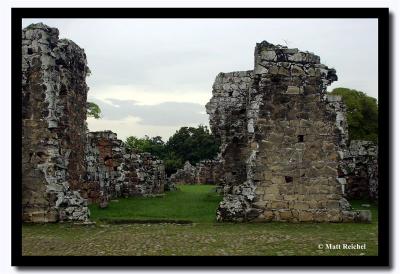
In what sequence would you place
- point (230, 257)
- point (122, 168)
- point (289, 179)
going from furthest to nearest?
point (122, 168), point (289, 179), point (230, 257)

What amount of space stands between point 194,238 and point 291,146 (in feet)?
12.9

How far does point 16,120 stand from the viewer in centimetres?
926

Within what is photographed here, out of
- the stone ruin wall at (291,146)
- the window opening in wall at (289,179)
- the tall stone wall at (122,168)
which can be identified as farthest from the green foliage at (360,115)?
the window opening in wall at (289,179)

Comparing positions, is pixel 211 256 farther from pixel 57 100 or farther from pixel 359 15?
pixel 57 100

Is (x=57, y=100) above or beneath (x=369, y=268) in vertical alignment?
above

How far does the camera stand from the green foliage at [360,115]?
40.5m

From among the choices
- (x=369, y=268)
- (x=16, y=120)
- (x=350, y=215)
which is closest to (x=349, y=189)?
(x=350, y=215)

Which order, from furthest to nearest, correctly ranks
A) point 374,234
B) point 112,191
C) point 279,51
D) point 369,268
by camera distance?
point 112,191
point 279,51
point 374,234
point 369,268

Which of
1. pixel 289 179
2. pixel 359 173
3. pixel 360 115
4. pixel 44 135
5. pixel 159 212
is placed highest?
pixel 360 115

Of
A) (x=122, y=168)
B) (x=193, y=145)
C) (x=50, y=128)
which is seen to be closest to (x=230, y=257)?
(x=50, y=128)

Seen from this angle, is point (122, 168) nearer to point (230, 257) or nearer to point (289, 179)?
point (289, 179)

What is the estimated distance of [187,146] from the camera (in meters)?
59.0

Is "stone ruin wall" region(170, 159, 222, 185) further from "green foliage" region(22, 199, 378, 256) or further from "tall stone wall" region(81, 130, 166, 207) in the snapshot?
"green foliage" region(22, 199, 378, 256)

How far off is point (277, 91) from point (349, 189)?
26.7ft
